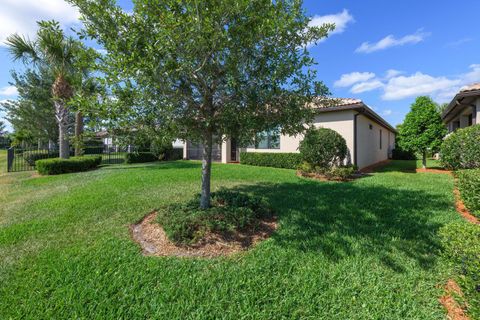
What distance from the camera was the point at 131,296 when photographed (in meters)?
2.84

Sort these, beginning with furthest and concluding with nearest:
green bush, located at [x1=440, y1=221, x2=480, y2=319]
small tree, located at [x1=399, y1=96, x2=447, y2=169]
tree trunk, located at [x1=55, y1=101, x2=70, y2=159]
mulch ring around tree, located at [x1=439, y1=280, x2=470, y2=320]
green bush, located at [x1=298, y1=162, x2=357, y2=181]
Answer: tree trunk, located at [x1=55, y1=101, x2=70, y2=159]
small tree, located at [x1=399, y1=96, x2=447, y2=169]
green bush, located at [x1=298, y1=162, x2=357, y2=181]
mulch ring around tree, located at [x1=439, y1=280, x2=470, y2=320]
green bush, located at [x1=440, y1=221, x2=480, y2=319]

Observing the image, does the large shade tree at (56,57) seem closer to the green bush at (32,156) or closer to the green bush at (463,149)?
the green bush at (32,156)

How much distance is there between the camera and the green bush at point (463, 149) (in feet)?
25.1

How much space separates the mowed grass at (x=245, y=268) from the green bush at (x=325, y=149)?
420 cm

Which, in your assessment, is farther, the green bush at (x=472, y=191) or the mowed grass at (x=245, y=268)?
the green bush at (x=472, y=191)

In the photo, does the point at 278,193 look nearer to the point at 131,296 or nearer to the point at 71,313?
the point at 131,296

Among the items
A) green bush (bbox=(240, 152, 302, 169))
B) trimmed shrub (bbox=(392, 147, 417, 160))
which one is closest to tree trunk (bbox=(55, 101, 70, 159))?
green bush (bbox=(240, 152, 302, 169))

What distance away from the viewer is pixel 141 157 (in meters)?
17.3

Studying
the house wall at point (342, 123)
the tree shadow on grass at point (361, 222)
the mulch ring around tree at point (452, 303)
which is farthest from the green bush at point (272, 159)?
the mulch ring around tree at point (452, 303)

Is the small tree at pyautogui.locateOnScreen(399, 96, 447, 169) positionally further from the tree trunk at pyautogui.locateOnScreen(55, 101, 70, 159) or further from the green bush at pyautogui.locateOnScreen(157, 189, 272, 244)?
the tree trunk at pyautogui.locateOnScreen(55, 101, 70, 159)

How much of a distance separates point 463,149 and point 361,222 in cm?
636

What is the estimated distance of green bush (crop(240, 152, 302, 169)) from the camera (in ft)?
41.2

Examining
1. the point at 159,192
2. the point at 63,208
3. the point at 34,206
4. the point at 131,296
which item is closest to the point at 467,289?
the point at 131,296

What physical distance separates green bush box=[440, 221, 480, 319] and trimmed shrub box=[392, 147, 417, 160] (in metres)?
21.6
